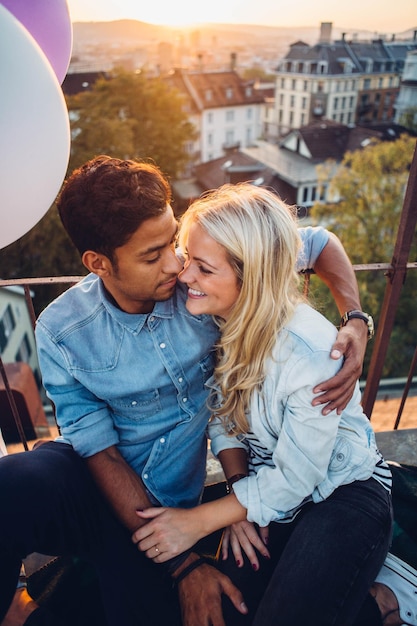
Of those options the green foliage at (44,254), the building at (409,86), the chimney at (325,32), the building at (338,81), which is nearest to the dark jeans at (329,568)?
the green foliage at (44,254)

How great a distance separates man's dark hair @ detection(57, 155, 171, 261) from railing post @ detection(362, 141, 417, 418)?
114 centimetres

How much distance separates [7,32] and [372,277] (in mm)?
14916

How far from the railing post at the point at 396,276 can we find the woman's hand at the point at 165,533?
1374mm

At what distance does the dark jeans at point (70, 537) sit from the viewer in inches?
65.2

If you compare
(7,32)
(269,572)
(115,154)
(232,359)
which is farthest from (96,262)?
(115,154)

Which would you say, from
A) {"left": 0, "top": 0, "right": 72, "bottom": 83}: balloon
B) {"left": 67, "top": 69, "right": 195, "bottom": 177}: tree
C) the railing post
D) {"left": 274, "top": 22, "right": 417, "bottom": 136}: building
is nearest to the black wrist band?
the railing post

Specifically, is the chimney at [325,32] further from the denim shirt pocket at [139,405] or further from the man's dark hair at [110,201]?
the denim shirt pocket at [139,405]

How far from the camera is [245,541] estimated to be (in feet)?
5.98

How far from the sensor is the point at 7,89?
1.23 metres

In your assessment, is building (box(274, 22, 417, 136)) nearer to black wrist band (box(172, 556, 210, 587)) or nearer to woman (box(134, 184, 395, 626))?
woman (box(134, 184, 395, 626))

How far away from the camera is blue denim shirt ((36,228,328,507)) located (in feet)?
6.11

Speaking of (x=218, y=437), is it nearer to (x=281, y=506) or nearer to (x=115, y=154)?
(x=281, y=506)

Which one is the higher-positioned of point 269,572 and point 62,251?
point 269,572

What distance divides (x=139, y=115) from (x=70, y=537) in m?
20.9
